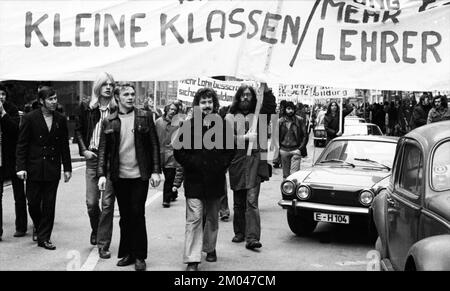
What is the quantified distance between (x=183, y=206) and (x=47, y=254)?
4036 millimetres

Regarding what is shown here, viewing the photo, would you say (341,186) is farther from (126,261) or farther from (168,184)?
(168,184)

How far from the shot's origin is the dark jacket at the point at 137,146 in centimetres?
639

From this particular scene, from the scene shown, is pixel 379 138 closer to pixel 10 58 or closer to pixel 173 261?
pixel 173 261

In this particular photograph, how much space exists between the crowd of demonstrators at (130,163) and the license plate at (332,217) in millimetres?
2501

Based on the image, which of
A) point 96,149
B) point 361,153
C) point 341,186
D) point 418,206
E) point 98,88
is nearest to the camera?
point 418,206

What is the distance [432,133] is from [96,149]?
3.89 m

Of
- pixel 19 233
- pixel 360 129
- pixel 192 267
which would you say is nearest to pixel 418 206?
pixel 192 267

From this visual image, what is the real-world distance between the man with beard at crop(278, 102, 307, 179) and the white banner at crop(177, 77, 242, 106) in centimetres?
473

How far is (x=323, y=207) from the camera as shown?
791cm

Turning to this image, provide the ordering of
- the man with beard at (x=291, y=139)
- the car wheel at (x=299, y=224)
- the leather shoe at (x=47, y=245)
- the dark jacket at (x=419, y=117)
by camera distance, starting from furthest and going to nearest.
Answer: the dark jacket at (x=419, y=117)
the man with beard at (x=291, y=139)
the car wheel at (x=299, y=224)
the leather shoe at (x=47, y=245)

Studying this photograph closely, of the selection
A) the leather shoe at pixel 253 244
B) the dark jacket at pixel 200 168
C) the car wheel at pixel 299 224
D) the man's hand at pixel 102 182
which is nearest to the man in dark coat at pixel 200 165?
the dark jacket at pixel 200 168

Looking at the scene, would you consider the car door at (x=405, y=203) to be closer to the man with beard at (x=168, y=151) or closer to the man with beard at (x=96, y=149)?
the man with beard at (x=96, y=149)

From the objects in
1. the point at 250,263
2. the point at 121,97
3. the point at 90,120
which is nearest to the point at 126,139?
the point at 121,97

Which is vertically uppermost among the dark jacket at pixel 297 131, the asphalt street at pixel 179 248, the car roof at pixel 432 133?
the car roof at pixel 432 133
